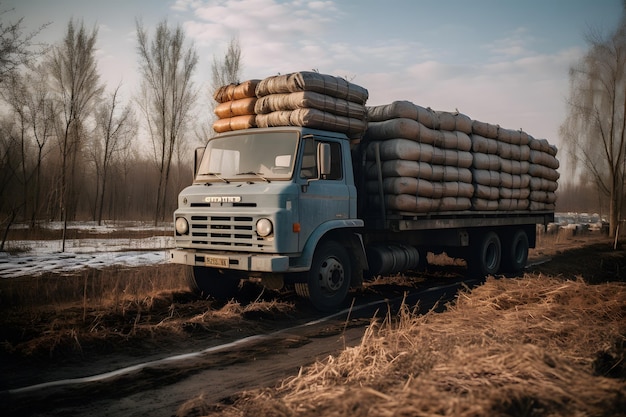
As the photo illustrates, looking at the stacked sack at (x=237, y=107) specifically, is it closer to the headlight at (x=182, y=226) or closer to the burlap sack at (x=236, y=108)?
the burlap sack at (x=236, y=108)

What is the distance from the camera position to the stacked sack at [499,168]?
34.5ft

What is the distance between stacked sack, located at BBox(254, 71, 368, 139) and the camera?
23.5ft

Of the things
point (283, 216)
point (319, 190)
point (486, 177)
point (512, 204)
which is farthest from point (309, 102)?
point (512, 204)

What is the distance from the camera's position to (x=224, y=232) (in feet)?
22.4

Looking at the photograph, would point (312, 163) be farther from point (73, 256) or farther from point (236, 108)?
point (73, 256)

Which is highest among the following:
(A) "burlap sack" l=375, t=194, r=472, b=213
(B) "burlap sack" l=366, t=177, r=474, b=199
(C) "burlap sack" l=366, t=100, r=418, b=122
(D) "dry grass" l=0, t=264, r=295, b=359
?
(C) "burlap sack" l=366, t=100, r=418, b=122

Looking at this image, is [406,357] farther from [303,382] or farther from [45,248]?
[45,248]

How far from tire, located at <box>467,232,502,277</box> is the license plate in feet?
22.1

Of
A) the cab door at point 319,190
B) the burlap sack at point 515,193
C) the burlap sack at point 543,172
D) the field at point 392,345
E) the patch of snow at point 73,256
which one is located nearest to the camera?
the field at point 392,345

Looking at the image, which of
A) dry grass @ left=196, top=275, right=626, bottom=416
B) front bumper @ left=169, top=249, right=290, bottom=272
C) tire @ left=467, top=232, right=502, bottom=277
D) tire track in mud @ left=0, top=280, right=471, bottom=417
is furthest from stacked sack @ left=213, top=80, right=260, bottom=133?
tire @ left=467, top=232, right=502, bottom=277

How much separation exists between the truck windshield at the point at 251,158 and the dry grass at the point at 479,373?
10.2 feet

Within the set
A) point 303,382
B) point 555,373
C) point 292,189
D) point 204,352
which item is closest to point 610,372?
point 555,373

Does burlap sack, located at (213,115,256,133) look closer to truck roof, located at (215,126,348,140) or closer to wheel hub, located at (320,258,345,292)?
truck roof, located at (215,126,348,140)

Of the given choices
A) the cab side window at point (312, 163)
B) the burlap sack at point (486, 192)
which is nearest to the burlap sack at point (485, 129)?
the burlap sack at point (486, 192)
